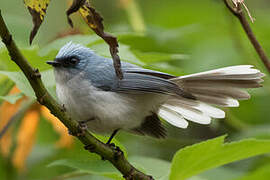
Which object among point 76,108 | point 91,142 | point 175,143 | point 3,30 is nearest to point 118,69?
point 3,30

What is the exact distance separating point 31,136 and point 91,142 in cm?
128

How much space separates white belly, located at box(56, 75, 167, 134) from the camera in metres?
2.46

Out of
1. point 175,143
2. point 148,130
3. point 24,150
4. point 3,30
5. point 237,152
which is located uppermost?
point 3,30

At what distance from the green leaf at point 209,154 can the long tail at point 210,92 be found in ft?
1.35

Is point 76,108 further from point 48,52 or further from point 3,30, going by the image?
point 3,30

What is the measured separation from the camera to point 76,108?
8.03ft

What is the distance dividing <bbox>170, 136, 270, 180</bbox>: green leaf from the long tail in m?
0.41

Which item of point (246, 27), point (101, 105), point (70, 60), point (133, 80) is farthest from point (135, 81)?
point (246, 27)

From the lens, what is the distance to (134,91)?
2.57 m

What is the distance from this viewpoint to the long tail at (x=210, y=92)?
→ 2.41 metres

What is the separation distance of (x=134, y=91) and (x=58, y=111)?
0.86 metres

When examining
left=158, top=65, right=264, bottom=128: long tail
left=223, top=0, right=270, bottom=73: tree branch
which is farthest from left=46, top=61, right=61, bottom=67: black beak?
left=223, top=0, right=270, bottom=73: tree branch

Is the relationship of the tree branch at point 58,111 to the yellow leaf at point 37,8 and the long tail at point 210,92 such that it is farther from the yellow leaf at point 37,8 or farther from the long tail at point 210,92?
the long tail at point 210,92

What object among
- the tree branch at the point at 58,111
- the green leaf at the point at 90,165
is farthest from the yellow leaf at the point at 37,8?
the green leaf at the point at 90,165
